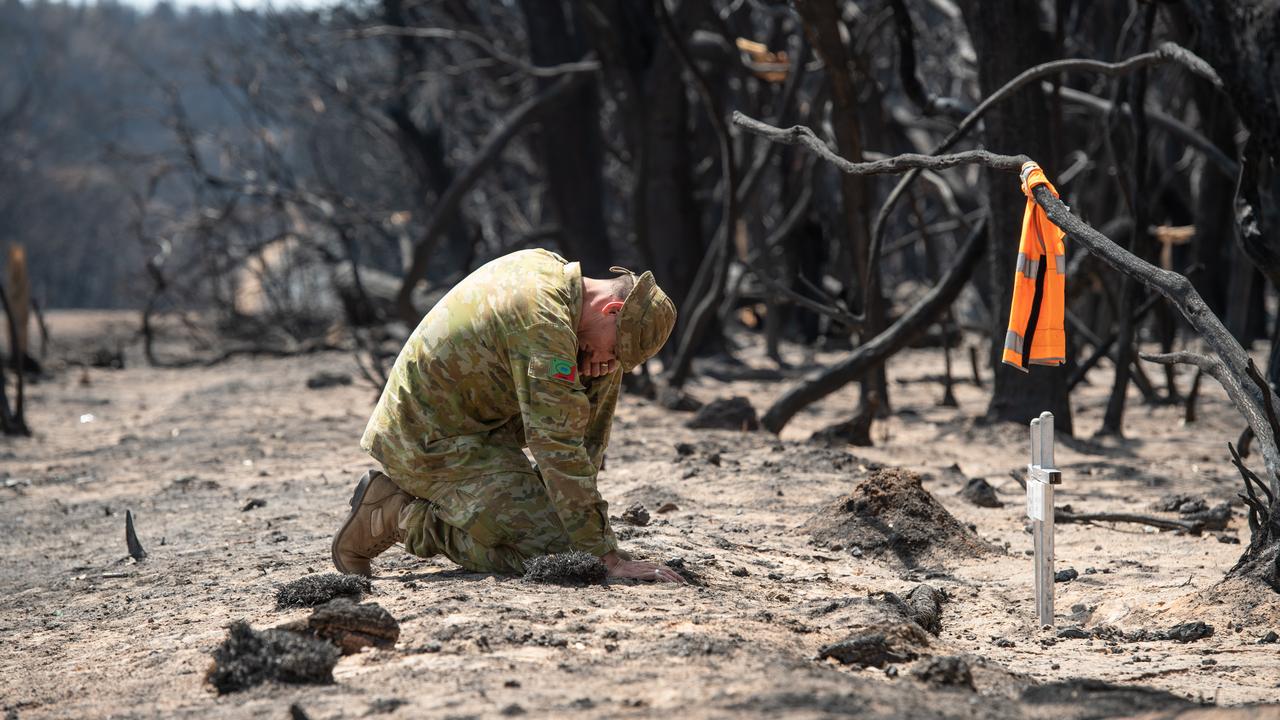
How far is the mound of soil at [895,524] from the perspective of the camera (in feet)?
15.7

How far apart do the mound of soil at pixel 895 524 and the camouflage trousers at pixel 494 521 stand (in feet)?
4.31

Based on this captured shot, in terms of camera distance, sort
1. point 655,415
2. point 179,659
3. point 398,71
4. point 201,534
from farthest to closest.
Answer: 1. point 398,71
2. point 655,415
3. point 201,534
4. point 179,659

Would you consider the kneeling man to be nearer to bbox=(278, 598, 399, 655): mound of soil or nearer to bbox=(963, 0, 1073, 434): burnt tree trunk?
bbox=(278, 598, 399, 655): mound of soil

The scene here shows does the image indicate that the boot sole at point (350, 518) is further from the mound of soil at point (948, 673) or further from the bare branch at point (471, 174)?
the bare branch at point (471, 174)

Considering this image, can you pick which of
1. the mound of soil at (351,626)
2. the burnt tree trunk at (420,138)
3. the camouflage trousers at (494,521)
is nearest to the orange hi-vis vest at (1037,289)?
the camouflage trousers at (494,521)

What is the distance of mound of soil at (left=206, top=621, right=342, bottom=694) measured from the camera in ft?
9.75

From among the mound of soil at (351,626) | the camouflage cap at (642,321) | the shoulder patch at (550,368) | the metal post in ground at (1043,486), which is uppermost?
the camouflage cap at (642,321)

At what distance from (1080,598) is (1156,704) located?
1.55m

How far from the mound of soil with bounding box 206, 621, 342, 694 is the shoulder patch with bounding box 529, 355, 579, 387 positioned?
39.7 inches

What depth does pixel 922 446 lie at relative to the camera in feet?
24.6

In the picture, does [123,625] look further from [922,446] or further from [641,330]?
[922,446]

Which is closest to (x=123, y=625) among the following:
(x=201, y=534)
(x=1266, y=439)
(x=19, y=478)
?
(x=201, y=534)

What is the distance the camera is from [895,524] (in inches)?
192

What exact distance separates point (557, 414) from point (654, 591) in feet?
1.86
